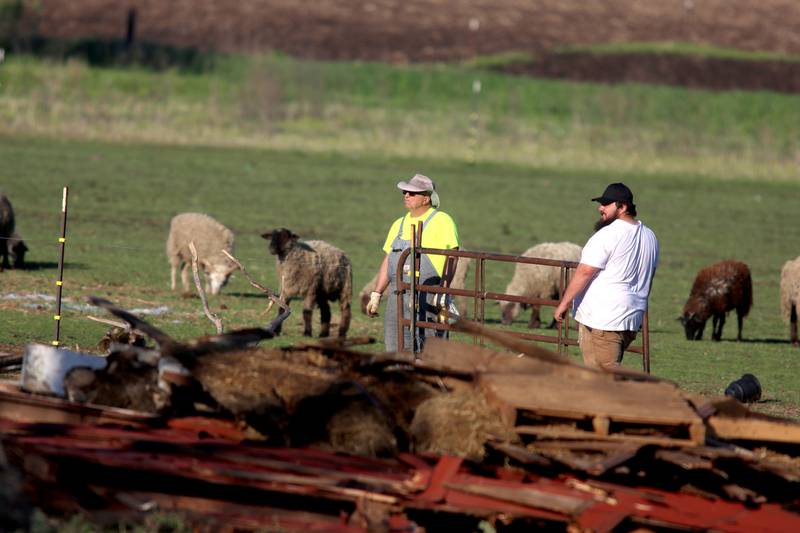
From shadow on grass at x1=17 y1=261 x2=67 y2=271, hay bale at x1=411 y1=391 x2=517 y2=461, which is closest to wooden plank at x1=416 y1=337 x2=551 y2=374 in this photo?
Answer: hay bale at x1=411 y1=391 x2=517 y2=461

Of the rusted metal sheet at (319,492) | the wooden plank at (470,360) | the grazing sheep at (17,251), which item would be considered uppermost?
the grazing sheep at (17,251)

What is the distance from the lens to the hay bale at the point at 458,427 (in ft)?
28.1

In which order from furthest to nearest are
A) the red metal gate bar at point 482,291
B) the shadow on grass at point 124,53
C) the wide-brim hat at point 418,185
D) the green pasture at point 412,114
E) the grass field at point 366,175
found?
1. the shadow on grass at point 124,53
2. the green pasture at point 412,114
3. the grass field at point 366,175
4. the wide-brim hat at point 418,185
5. the red metal gate bar at point 482,291

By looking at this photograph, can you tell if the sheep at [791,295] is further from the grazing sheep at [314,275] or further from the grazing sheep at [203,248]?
Result: the grazing sheep at [203,248]

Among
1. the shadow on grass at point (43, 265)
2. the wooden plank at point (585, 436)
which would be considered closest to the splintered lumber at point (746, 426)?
the wooden plank at point (585, 436)

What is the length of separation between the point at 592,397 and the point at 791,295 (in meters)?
11.7

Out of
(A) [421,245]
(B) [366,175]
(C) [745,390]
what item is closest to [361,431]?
(A) [421,245]

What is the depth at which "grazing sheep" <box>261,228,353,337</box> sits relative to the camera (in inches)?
692

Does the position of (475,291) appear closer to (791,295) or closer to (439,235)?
(439,235)

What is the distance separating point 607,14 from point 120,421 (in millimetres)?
67769

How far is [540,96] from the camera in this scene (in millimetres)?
54312

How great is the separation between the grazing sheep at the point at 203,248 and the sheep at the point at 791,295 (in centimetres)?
789

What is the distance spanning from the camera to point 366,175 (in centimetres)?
3744

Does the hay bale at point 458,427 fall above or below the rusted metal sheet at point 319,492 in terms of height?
above
